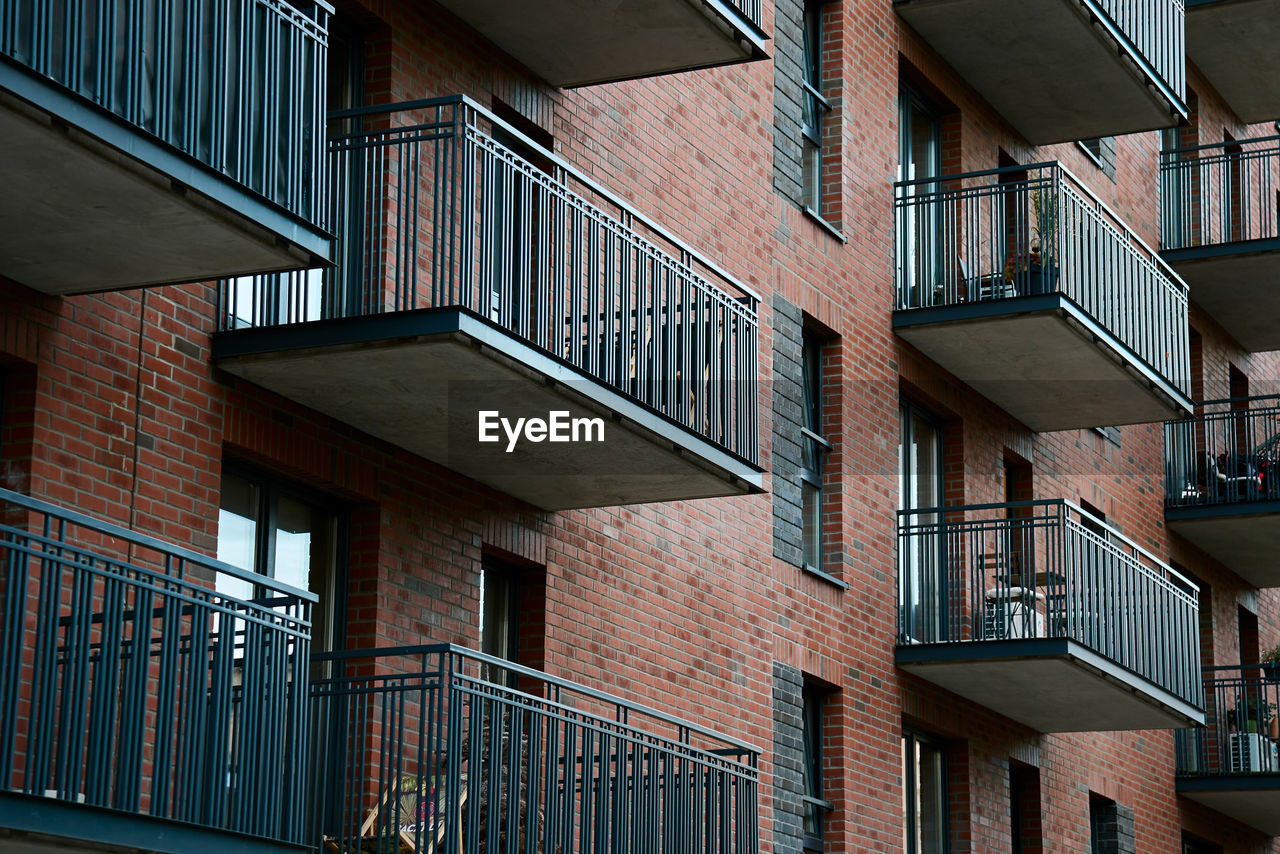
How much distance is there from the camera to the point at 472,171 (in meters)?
12.3

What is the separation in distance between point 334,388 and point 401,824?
2.39 m

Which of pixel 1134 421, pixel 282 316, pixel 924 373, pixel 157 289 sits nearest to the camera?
pixel 157 289

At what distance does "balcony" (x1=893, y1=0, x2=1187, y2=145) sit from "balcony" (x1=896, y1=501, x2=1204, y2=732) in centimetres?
427

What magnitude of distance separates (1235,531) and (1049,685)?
6951 mm

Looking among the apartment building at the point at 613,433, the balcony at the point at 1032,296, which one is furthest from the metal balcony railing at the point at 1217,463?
the balcony at the point at 1032,296

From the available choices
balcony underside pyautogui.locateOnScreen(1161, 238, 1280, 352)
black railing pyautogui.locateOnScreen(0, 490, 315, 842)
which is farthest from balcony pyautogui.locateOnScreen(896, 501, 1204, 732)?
black railing pyautogui.locateOnScreen(0, 490, 315, 842)

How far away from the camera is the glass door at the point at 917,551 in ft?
62.0

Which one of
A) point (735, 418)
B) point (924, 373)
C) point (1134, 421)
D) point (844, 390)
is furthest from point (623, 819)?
point (1134, 421)

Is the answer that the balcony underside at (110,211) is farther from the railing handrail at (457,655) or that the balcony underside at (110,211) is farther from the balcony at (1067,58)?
the balcony at (1067,58)

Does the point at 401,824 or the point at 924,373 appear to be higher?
the point at 924,373

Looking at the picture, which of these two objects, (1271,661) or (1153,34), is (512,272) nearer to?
(1153,34)

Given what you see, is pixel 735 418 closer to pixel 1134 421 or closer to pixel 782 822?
pixel 782 822

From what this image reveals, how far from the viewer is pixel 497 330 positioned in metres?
11.6

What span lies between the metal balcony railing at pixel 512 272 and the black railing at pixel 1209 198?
12.1 m
